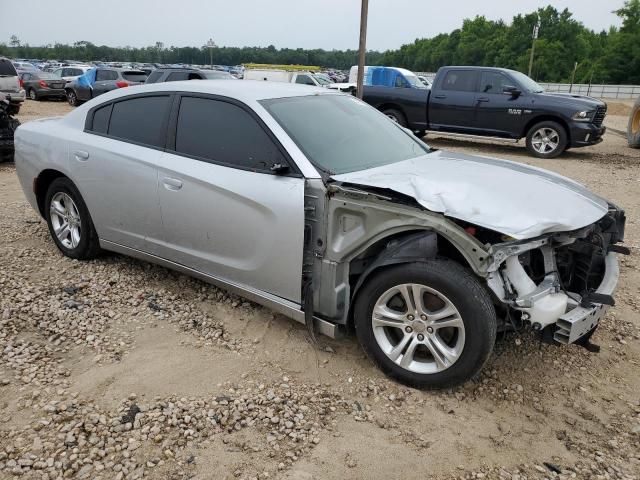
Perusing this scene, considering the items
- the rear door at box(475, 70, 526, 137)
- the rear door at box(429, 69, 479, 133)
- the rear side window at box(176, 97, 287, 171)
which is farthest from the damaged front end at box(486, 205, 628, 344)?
the rear door at box(429, 69, 479, 133)

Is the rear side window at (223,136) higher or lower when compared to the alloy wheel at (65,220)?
higher

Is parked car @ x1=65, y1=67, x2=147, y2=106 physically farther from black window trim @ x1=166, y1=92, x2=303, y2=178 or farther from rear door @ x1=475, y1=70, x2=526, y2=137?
black window trim @ x1=166, y1=92, x2=303, y2=178

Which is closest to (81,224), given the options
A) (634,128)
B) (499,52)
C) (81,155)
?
(81,155)

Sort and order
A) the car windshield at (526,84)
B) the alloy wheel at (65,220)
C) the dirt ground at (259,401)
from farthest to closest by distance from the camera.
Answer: the car windshield at (526,84)
the alloy wheel at (65,220)
the dirt ground at (259,401)

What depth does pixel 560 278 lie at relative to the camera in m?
3.20

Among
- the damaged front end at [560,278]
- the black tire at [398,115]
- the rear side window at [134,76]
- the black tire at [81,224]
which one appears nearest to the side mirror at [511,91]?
the black tire at [398,115]

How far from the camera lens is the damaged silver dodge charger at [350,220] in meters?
2.83

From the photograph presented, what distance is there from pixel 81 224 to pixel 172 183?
1.35 meters

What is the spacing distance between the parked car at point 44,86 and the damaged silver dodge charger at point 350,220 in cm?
2166

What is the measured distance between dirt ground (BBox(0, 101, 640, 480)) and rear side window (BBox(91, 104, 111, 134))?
4.30 feet

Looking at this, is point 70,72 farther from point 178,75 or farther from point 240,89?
point 240,89

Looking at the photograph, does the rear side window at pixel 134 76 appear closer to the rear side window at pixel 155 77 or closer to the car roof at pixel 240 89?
the rear side window at pixel 155 77

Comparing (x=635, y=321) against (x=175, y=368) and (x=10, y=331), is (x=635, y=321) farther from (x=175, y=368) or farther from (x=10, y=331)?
(x=10, y=331)

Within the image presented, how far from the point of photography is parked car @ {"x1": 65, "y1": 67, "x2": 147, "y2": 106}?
780 inches
